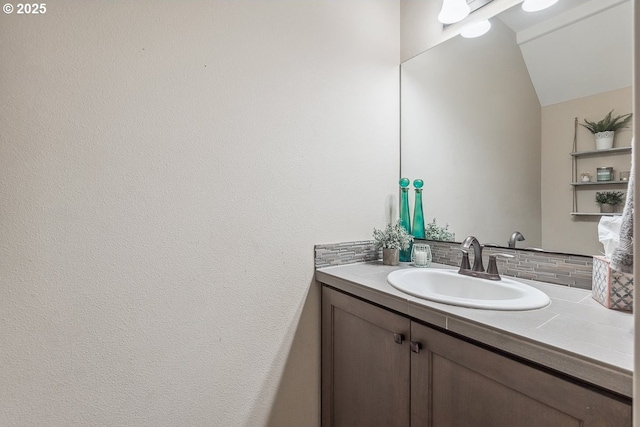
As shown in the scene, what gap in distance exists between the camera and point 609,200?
100 cm

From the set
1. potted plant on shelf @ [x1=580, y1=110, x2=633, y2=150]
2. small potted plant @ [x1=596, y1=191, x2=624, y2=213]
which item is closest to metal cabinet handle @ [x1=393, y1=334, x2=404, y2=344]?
small potted plant @ [x1=596, y1=191, x2=624, y2=213]

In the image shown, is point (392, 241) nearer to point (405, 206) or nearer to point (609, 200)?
point (405, 206)

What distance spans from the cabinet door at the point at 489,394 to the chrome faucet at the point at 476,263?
0.42 m

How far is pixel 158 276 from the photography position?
3.36 ft

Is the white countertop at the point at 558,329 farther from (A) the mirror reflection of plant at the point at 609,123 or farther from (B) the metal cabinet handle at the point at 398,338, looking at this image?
(A) the mirror reflection of plant at the point at 609,123

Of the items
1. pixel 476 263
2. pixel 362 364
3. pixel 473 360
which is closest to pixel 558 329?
pixel 473 360

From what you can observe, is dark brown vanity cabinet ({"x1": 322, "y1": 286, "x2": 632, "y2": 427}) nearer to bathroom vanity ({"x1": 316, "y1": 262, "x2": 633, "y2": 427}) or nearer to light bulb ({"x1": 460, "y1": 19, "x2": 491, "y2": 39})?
bathroom vanity ({"x1": 316, "y1": 262, "x2": 633, "y2": 427})

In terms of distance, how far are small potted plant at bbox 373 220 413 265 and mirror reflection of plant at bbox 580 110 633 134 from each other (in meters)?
0.77

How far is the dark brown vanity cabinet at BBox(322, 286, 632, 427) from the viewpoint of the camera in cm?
62

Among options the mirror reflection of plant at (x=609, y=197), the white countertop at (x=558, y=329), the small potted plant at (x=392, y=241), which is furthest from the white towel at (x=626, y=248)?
the small potted plant at (x=392, y=241)

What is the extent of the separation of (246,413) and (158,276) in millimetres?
633

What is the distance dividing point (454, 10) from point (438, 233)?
100 cm

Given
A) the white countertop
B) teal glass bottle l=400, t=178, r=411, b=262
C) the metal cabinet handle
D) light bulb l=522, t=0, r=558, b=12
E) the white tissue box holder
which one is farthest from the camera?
teal glass bottle l=400, t=178, r=411, b=262

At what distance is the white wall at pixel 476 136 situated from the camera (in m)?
1.21
